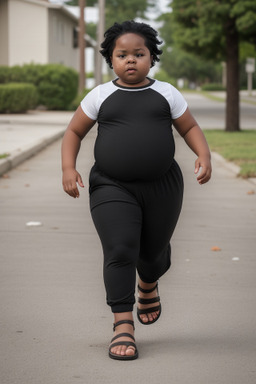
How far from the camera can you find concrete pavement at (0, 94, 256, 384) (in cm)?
427

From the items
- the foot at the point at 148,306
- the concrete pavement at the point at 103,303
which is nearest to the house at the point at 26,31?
the concrete pavement at the point at 103,303

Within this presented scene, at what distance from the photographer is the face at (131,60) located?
447cm

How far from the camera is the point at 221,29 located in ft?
73.8

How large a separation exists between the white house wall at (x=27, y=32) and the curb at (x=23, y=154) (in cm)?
2649

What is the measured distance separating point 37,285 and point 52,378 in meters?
2.03

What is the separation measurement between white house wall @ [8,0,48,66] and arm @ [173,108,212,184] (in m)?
42.1

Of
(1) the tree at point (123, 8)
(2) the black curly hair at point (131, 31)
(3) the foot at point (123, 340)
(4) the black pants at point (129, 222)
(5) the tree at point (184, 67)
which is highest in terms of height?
(1) the tree at point (123, 8)

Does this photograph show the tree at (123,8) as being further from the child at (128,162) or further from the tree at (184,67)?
the child at (128,162)

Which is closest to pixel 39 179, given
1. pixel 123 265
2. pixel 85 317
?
pixel 85 317

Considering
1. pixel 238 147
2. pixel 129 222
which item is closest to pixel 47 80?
pixel 238 147

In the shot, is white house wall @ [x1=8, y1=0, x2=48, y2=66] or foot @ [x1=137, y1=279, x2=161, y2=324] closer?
foot @ [x1=137, y1=279, x2=161, y2=324]

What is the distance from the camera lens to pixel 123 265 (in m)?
4.44

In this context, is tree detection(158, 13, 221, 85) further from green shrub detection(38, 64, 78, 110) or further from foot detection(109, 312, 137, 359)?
foot detection(109, 312, 137, 359)

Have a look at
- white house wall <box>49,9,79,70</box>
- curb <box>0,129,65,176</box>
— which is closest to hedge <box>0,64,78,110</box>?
white house wall <box>49,9,79,70</box>
